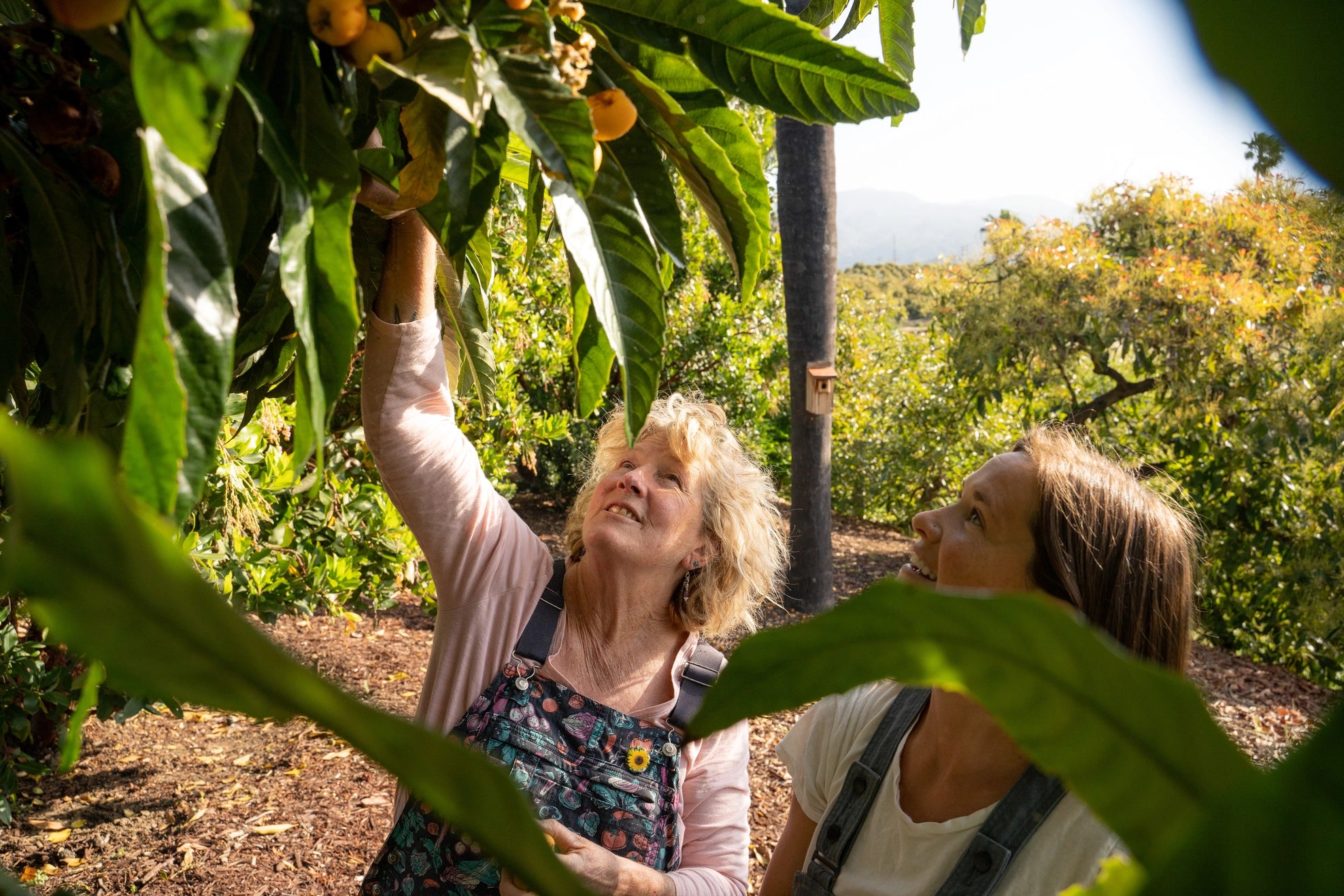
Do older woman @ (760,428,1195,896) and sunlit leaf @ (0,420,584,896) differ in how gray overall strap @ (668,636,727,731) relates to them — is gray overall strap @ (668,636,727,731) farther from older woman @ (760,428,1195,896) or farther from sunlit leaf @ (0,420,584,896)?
sunlit leaf @ (0,420,584,896)

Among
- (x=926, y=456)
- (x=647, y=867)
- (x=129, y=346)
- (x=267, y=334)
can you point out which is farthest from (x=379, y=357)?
(x=926, y=456)

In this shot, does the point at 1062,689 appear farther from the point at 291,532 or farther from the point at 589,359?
the point at 291,532

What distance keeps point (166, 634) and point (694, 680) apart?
1834mm

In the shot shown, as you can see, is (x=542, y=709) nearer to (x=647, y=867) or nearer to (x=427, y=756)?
(x=647, y=867)

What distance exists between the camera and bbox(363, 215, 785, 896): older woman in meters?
1.66

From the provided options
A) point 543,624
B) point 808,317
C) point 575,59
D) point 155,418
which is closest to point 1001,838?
point 543,624

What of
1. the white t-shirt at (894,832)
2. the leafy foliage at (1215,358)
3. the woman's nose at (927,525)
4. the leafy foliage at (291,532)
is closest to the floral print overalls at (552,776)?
the white t-shirt at (894,832)

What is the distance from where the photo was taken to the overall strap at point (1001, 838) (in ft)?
4.52

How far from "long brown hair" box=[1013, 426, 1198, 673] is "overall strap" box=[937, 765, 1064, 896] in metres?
0.28

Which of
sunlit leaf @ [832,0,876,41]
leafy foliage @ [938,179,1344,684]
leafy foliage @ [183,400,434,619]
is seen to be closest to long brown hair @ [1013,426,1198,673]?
sunlit leaf @ [832,0,876,41]

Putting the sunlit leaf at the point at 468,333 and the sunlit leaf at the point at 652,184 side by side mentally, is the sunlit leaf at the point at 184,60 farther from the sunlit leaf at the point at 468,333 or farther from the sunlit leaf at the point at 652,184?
the sunlit leaf at the point at 468,333

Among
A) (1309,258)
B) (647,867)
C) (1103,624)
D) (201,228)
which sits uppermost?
(1309,258)

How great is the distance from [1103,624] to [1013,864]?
16.1 inches

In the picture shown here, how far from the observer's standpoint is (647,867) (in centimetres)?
174
